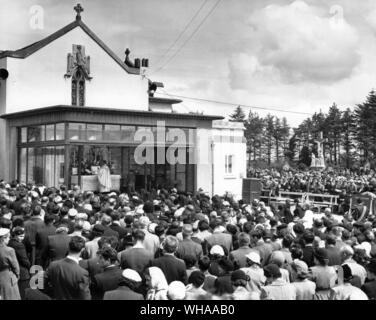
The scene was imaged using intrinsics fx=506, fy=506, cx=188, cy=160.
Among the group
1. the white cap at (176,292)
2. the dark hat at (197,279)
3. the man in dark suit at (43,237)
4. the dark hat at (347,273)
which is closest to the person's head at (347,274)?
the dark hat at (347,273)

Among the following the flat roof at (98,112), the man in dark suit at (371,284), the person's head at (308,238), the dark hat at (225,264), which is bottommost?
the man in dark suit at (371,284)

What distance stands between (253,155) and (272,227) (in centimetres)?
9823

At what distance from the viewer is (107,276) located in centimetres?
683

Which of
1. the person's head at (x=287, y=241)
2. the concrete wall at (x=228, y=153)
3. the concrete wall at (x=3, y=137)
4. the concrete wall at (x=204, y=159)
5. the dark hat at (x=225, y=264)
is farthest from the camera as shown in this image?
the concrete wall at (x=228, y=153)

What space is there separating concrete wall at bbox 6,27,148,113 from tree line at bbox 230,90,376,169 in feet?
117

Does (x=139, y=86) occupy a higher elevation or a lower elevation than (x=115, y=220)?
higher

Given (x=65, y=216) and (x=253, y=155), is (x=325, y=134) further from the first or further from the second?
(x=65, y=216)

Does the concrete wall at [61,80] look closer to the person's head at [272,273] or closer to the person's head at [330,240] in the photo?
the person's head at [330,240]

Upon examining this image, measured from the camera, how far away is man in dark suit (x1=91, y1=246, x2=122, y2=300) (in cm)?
680

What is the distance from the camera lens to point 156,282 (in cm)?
616

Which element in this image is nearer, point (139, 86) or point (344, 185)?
point (344, 185)

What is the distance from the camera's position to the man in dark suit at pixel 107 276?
268 inches

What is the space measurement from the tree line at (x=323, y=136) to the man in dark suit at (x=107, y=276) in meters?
58.0
